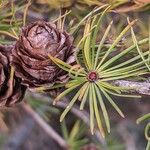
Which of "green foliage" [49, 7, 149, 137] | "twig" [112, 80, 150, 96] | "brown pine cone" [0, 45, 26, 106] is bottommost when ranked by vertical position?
"twig" [112, 80, 150, 96]

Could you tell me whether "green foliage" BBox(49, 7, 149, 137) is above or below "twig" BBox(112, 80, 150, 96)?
above

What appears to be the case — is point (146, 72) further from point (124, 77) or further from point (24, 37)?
point (24, 37)

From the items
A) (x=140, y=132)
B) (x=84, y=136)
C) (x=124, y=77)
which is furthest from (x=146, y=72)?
(x=140, y=132)

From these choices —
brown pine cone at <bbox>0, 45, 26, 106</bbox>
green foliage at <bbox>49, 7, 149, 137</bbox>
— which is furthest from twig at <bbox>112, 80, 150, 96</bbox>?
brown pine cone at <bbox>0, 45, 26, 106</bbox>

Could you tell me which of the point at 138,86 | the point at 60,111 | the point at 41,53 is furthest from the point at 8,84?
the point at 60,111

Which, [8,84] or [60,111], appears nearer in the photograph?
[8,84]

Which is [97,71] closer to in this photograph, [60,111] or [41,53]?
[41,53]

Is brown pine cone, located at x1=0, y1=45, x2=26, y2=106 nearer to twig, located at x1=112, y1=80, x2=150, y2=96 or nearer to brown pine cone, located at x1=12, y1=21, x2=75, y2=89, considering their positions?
brown pine cone, located at x1=12, y1=21, x2=75, y2=89
